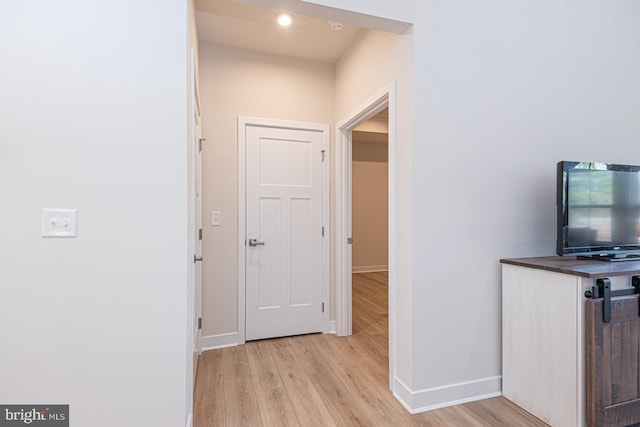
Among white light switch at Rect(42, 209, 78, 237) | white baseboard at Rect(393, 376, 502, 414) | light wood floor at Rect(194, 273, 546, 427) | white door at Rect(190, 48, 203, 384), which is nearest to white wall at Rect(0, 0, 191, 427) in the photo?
white light switch at Rect(42, 209, 78, 237)

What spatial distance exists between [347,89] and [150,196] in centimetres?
208

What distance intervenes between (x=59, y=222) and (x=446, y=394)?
2.31m

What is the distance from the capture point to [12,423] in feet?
4.35

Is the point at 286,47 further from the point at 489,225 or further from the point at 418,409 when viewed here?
the point at 418,409

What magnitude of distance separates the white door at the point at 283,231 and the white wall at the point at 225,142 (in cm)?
15

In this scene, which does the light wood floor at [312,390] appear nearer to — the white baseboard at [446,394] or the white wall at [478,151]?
the white baseboard at [446,394]

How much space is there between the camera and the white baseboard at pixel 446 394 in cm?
189

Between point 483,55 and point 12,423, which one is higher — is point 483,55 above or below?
above

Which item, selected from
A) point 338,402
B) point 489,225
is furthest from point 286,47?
point 338,402

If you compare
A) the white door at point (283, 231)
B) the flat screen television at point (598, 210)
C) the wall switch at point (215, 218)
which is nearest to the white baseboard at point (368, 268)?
the white door at point (283, 231)

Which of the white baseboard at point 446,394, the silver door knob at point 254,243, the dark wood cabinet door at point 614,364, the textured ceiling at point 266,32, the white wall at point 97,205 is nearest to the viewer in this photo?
the white wall at point 97,205

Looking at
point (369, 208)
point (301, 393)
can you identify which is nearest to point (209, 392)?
point (301, 393)

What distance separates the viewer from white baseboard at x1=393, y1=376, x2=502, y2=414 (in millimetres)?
1890

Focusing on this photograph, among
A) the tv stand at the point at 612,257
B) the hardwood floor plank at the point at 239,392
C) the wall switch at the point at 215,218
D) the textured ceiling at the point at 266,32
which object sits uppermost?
the textured ceiling at the point at 266,32
